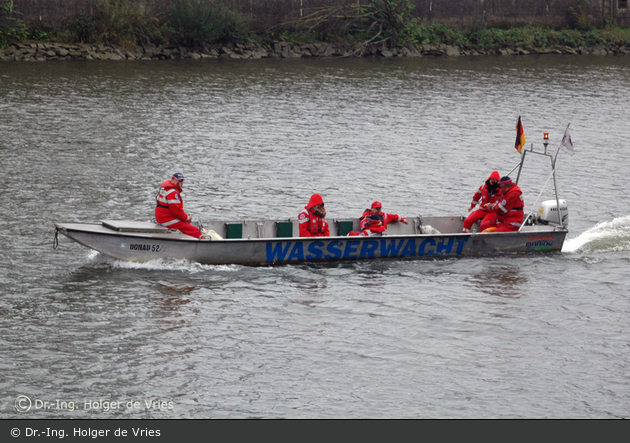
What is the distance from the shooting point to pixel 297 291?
48.6 ft

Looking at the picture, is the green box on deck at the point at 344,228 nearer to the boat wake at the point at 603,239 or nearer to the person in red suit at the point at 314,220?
the person in red suit at the point at 314,220

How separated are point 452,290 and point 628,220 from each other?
7.14m

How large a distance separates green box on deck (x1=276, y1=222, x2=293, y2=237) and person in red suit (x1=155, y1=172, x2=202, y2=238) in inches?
78.0

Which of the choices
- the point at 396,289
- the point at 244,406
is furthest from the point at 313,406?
the point at 396,289

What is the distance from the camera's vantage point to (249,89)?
38.0 meters

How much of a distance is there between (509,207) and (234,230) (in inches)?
240

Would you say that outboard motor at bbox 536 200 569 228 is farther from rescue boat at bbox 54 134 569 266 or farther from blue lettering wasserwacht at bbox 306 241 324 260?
blue lettering wasserwacht at bbox 306 241 324 260

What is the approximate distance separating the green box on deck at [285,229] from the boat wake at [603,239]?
253 inches

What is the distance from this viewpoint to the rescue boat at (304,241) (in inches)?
593

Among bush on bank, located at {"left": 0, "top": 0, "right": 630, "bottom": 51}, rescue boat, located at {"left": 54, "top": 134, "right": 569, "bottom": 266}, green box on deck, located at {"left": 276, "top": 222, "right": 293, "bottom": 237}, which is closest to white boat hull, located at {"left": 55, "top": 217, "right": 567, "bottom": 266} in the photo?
rescue boat, located at {"left": 54, "top": 134, "right": 569, "bottom": 266}

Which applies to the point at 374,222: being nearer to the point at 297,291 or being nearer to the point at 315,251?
the point at 315,251

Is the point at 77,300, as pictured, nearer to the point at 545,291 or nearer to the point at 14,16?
the point at 545,291

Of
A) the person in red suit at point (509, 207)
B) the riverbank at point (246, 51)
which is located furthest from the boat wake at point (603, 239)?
the riverbank at point (246, 51)

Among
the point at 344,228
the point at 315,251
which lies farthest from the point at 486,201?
the point at 315,251
